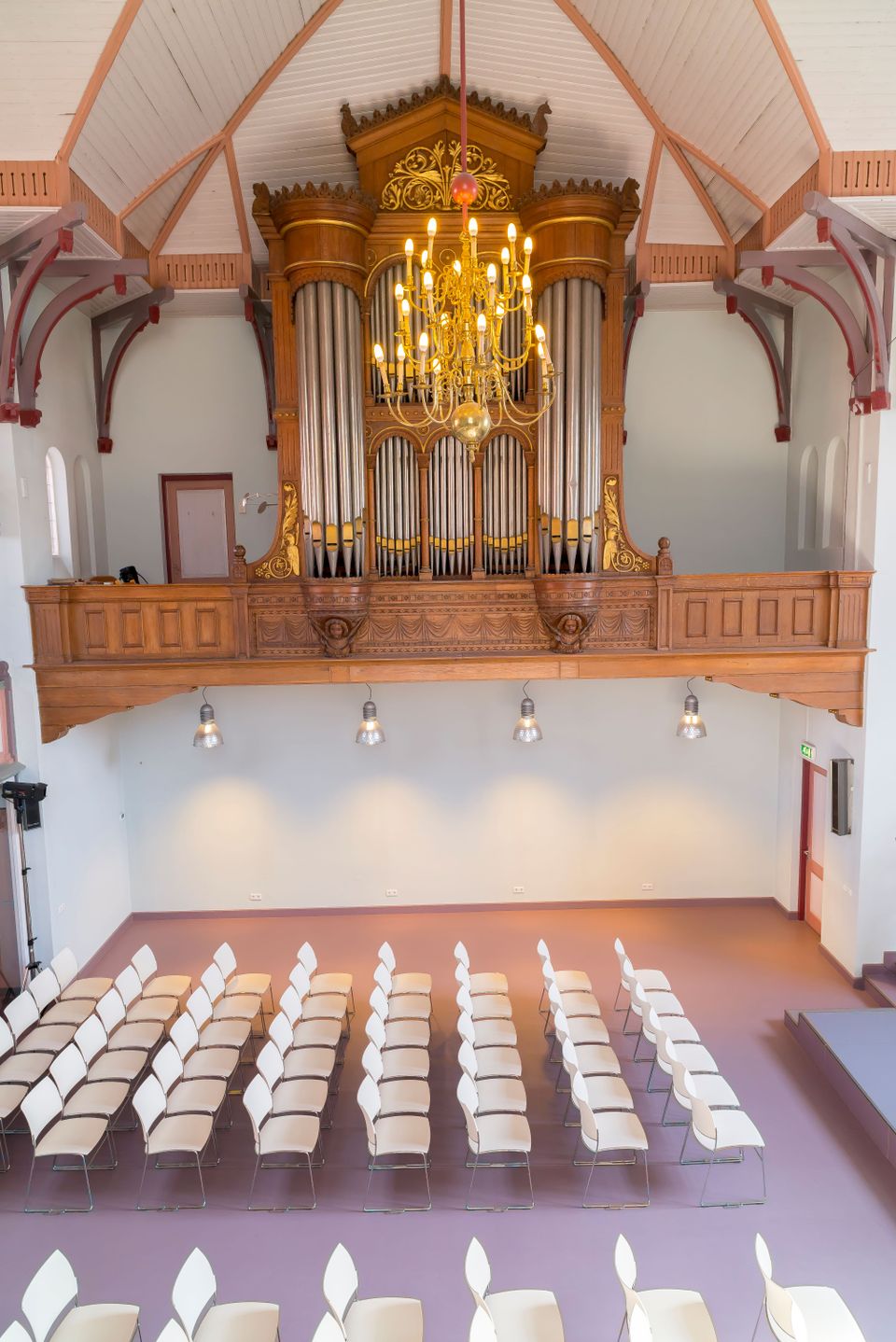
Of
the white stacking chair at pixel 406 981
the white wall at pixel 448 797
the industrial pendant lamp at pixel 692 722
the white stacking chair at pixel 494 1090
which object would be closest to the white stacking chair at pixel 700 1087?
the white stacking chair at pixel 494 1090

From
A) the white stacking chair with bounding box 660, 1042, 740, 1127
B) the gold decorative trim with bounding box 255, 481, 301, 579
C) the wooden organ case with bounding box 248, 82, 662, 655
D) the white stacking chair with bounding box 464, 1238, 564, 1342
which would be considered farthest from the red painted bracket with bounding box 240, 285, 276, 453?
the white stacking chair with bounding box 464, 1238, 564, 1342

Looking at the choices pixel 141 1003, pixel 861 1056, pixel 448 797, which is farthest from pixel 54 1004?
pixel 861 1056

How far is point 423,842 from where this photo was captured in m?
13.6

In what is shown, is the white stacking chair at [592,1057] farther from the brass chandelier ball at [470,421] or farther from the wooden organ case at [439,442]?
the brass chandelier ball at [470,421]

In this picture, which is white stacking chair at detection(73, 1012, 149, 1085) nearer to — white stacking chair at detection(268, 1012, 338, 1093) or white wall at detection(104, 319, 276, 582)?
white stacking chair at detection(268, 1012, 338, 1093)

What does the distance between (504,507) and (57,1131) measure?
7684 millimetres

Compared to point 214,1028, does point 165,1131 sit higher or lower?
lower

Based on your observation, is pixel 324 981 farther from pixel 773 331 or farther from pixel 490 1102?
pixel 773 331

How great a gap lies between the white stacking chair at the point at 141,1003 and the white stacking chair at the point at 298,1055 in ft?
4.70

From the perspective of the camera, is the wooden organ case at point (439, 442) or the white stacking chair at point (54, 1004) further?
the wooden organ case at point (439, 442)

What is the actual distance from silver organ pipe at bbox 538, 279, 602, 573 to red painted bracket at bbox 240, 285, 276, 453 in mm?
4132

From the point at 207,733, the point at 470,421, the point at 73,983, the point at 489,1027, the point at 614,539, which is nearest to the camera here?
the point at 470,421

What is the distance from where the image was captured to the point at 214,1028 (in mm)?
9336

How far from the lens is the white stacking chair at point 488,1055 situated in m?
8.57
